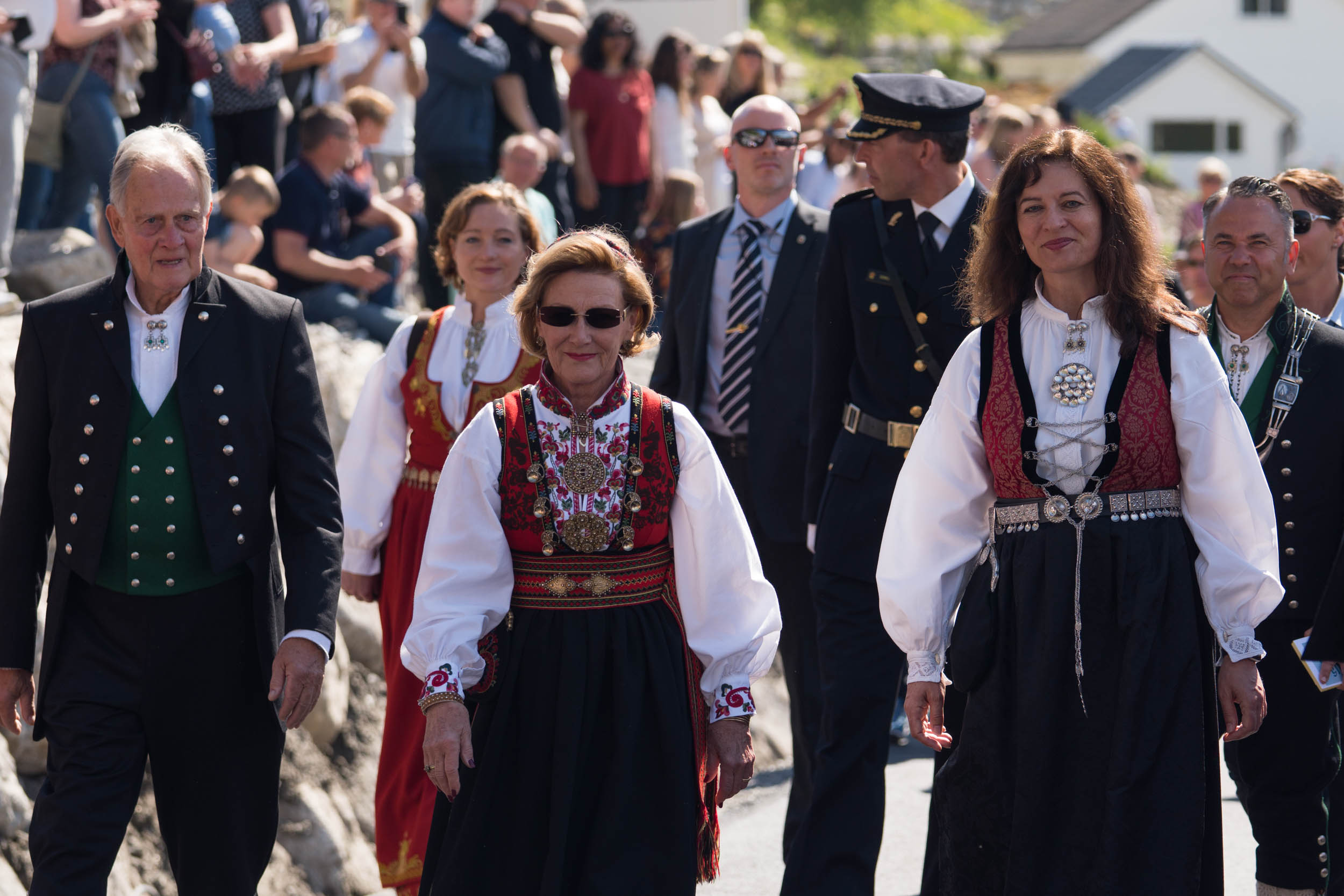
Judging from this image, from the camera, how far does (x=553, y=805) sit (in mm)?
3742

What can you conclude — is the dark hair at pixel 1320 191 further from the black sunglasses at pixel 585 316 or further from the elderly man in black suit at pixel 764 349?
the black sunglasses at pixel 585 316

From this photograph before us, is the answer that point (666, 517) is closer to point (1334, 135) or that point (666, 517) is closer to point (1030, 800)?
point (1030, 800)

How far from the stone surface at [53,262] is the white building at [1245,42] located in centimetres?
5388

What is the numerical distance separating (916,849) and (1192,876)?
2.59m

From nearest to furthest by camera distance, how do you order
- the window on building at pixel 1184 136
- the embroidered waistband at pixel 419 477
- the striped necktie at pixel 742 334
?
the embroidered waistband at pixel 419 477, the striped necktie at pixel 742 334, the window on building at pixel 1184 136

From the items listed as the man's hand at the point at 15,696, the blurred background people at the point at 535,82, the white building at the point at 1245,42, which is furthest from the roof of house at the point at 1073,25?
the man's hand at the point at 15,696

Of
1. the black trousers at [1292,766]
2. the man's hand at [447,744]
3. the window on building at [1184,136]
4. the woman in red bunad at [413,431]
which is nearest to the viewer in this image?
the man's hand at [447,744]

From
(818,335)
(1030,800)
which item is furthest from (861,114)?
(1030,800)

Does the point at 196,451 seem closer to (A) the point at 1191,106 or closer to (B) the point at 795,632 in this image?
(B) the point at 795,632

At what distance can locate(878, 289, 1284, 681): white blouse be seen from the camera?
3.87 metres

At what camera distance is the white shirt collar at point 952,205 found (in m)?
5.28

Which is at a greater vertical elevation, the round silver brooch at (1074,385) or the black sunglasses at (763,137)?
the black sunglasses at (763,137)

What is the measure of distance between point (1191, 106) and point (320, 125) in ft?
167

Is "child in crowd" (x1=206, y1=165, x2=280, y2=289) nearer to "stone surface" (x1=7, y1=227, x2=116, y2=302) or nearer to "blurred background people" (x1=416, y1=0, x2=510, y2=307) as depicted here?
"stone surface" (x1=7, y1=227, x2=116, y2=302)
